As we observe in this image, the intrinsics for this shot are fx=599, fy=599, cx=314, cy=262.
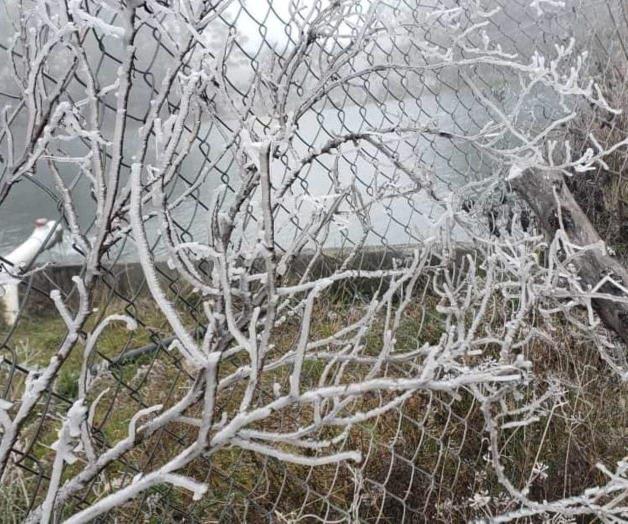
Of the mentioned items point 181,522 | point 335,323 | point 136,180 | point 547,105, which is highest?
point 547,105

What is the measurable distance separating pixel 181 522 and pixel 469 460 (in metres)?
0.52

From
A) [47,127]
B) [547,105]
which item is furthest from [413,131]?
[547,105]

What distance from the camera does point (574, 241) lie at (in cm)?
115

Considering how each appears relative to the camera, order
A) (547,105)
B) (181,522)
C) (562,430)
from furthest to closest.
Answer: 1. (547,105)
2. (562,430)
3. (181,522)

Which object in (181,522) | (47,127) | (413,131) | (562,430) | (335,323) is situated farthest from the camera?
(335,323)

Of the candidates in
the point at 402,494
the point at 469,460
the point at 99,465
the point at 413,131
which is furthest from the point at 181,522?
the point at 413,131

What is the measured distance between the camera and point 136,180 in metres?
0.36

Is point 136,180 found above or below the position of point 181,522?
above

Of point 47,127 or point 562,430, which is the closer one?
point 47,127

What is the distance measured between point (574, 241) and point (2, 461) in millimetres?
1031

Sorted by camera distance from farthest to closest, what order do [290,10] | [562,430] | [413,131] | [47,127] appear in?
[562,430]
[413,131]
[290,10]
[47,127]

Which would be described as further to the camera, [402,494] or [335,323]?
[335,323]

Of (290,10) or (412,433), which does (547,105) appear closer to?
(412,433)

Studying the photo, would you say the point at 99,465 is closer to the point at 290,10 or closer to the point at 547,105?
the point at 290,10
